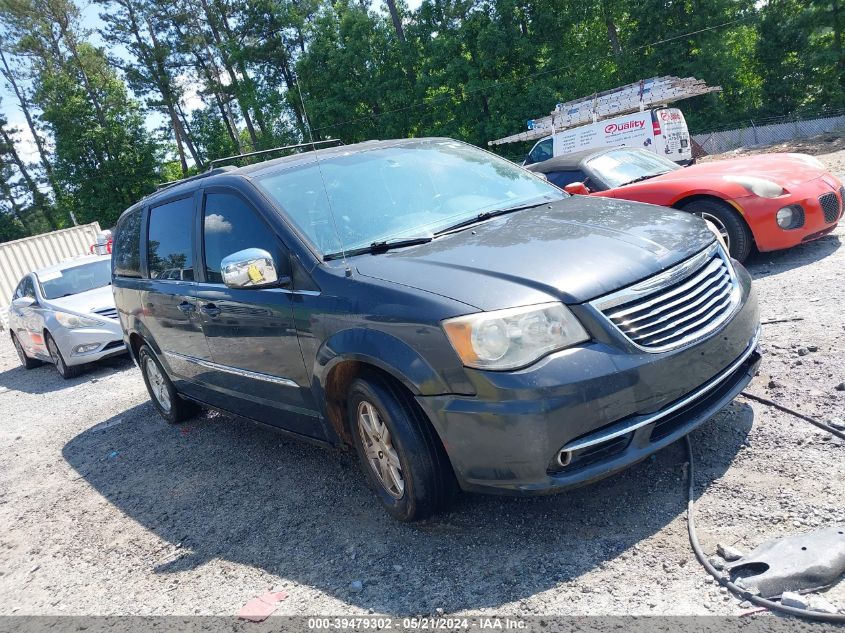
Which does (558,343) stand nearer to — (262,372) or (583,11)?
(262,372)

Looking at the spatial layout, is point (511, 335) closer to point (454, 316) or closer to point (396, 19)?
point (454, 316)

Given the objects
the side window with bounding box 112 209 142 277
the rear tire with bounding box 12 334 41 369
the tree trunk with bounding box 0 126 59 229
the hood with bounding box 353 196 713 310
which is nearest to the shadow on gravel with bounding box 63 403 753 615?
the hood with bounding box 353 196 713 310

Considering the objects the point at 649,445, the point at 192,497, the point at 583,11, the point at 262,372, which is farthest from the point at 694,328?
the point at 583,11

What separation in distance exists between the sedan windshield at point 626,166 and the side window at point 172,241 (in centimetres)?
471

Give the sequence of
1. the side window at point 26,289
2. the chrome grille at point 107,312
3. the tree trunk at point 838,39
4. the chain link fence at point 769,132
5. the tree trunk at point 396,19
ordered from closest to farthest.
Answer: the chrome grille at point 107,312 < the side window at point 26,289 < the chain link fence at point 769,132 < the tree trunk at point 838,39 < the tree trunk at point 396,19

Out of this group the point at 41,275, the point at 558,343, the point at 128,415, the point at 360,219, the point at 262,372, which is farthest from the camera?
the point at 41,275

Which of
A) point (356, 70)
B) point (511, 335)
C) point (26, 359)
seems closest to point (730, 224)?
point (511, 335)

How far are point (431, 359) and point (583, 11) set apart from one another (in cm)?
3447

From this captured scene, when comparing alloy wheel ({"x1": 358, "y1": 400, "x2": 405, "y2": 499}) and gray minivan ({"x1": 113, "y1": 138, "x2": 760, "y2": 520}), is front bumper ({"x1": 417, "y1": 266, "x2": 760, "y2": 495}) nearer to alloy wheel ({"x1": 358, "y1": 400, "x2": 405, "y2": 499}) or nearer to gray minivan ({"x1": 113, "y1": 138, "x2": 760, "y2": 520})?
gray minivan ({"x1": 113, "y1": 138, "x2": 760, "y2": 520})

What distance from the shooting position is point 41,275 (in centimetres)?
1046

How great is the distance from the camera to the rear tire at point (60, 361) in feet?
31.4

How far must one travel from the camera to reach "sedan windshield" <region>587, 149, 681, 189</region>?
777cm

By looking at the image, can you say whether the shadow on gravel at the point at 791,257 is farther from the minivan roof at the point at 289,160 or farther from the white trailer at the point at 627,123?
the white trailer at the point at 627,123

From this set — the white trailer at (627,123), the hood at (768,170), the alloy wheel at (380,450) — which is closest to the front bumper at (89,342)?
the alloy wheel at (380,450)
